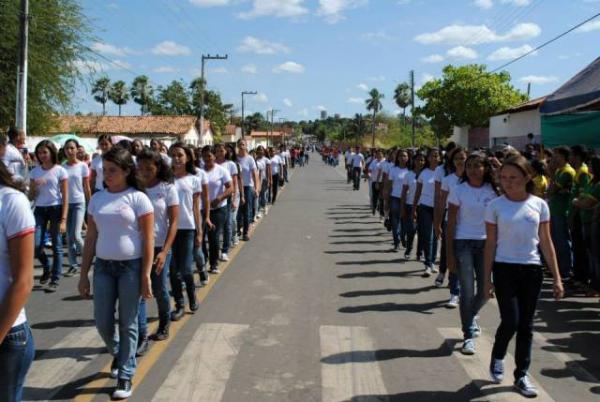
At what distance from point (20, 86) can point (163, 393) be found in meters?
15.1

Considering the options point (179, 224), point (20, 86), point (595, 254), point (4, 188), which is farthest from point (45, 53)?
point (4, 188)

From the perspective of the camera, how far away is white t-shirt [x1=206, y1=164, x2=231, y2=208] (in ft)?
28.5

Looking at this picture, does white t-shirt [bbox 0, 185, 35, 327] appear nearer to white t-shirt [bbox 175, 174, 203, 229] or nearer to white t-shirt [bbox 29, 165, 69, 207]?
white t-shirt [bbox 175, 174, 203, 229]

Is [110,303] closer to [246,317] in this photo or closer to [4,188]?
[4,188]

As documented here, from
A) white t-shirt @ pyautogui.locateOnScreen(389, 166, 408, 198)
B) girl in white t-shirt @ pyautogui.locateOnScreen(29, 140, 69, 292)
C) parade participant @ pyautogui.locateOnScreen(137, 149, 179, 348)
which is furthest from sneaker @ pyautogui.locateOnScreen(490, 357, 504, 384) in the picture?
white t-shirt @ pyautogui.locateOnScreen(389, 166, 408, 198)

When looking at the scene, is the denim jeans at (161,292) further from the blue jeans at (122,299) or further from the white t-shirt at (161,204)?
the blue jeans at (122,299)

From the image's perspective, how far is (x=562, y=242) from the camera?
878 cm

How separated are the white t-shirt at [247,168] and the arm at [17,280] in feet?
31.3

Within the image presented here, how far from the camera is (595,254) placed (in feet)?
25.2

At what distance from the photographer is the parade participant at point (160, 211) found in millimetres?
5305

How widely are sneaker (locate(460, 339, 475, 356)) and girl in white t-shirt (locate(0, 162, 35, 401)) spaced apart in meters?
3.92

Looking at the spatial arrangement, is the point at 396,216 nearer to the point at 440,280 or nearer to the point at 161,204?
the point at 440,280

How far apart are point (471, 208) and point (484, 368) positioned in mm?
1458

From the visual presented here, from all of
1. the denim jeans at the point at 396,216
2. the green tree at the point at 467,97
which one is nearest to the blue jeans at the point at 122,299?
the denim jeans at the point at 396,216
